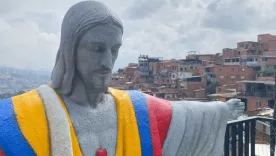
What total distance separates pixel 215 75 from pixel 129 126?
1544 inches

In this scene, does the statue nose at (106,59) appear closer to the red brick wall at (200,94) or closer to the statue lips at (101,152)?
the statue lips at (101,152)

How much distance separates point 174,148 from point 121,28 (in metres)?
1.12

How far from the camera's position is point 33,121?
8.34 feet

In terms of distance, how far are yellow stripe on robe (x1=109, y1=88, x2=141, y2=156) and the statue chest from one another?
0.05 meters

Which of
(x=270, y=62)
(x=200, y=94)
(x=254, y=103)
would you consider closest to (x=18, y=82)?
(x=200, y=94)

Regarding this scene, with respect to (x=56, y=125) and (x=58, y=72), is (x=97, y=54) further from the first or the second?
(x=56, y=125)

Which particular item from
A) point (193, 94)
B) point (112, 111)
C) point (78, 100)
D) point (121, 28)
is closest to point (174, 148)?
point (112, 111)

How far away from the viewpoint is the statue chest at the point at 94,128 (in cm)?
273

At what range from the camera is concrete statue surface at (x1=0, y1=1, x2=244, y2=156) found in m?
2.51

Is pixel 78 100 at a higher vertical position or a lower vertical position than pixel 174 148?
higher

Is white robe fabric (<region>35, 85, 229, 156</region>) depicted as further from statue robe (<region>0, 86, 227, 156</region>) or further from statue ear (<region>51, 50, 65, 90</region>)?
statue ear (<region>51, 50, 65, 90</region>)

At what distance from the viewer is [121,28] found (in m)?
2.86

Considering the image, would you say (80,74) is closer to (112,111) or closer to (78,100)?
(78,100)

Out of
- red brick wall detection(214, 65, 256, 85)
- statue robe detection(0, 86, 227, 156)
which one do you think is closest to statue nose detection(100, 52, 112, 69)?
statue robe detection(0, 86, 227, 156)
